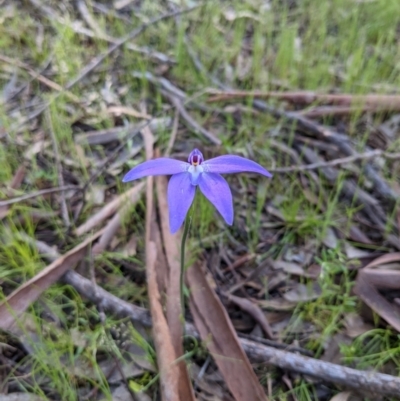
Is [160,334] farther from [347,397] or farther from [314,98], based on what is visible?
[314,98]

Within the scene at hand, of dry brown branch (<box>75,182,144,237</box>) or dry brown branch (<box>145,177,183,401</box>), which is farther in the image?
dry brown branch (<box>75,182,144,237</box>)

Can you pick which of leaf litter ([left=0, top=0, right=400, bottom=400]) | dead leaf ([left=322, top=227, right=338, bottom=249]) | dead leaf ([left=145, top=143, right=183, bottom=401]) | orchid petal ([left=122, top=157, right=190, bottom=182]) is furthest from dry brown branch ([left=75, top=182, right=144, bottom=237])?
dead leaf ([left=322, top=227, right=338, bottom=249])

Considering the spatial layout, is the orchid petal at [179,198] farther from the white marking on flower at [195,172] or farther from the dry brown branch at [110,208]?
the dry brown branch at [110,208]

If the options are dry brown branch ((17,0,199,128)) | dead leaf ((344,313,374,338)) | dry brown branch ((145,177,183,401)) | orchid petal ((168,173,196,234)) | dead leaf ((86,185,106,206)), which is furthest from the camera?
dry brown branch ((17,0,199,128))

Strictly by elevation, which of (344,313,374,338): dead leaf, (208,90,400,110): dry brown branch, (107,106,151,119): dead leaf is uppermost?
(107,106,151,119): dead leaf

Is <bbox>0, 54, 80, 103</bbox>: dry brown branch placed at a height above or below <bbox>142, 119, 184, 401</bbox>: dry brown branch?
above

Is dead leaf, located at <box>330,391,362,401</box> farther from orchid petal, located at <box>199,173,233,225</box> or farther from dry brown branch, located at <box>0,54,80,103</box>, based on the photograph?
dry brown branch, located at <box>0,54,80,103</box>

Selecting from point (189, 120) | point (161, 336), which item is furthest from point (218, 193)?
point (189, 120)

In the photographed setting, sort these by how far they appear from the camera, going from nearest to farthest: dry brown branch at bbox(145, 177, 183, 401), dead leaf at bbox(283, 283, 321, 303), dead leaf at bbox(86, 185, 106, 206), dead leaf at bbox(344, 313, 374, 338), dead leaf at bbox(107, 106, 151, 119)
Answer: dry brown branch at bbox(145, 177, 183, 401)
dead leaf at bbox(344, 313, 374, 338)
dead leaf at bbox(283, 283, 321, 303)
dead leaf at bbox(86, 185, 106, 206)
dead leaf at bbox(107, 106, 151, 119)
